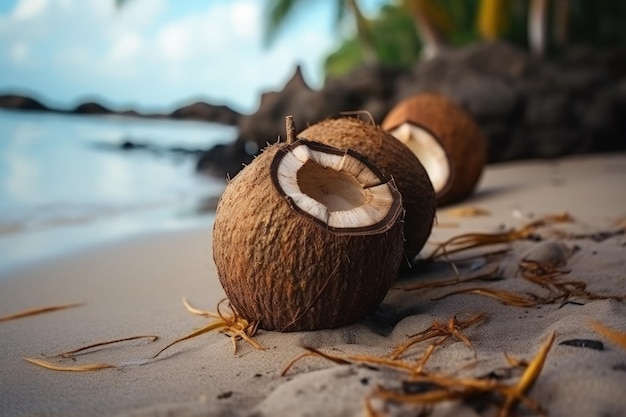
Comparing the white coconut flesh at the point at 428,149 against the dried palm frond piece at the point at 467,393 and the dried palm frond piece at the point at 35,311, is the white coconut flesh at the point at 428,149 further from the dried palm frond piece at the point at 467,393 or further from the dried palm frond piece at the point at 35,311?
the dried palm frond piece at the point at 467,393

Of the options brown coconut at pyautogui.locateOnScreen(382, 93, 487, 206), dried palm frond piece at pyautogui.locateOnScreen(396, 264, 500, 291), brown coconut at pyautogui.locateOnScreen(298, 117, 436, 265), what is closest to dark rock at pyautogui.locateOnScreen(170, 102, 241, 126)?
brown coconut at pyautogui.locateOnScreen(382, 93, 487, 206)

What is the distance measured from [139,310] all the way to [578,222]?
275 cm

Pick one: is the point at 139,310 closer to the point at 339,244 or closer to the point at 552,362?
the point at 339,244

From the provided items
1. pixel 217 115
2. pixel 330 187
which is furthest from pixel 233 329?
pixel 217 115

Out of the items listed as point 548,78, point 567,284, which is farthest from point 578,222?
point 548,78

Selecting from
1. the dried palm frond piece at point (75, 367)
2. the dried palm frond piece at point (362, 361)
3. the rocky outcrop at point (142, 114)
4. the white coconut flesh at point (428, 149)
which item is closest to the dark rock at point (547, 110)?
the rocky outcrop at point (142, 114)

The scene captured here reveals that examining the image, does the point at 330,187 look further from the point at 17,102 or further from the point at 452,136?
the point at 17,102

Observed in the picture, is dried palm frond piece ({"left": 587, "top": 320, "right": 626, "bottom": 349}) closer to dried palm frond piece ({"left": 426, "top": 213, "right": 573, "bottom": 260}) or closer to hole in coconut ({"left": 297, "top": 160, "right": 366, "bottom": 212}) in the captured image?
hole in coconut ({"left": 297, "top": 160, "right": 366, "bottom": 212})

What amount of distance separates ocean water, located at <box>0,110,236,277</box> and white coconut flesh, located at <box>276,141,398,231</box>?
264 cm

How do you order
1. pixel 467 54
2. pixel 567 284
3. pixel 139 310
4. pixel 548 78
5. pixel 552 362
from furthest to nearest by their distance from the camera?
pixel 467 54, pixel 548 78, pixel 139 310, pixel 567 284, pixel 552 362

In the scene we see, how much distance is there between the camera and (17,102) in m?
13.0

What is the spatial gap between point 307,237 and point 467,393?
2.52 ft

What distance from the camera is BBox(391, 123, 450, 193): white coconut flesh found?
15.2 feet

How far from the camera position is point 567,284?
2627 mm
